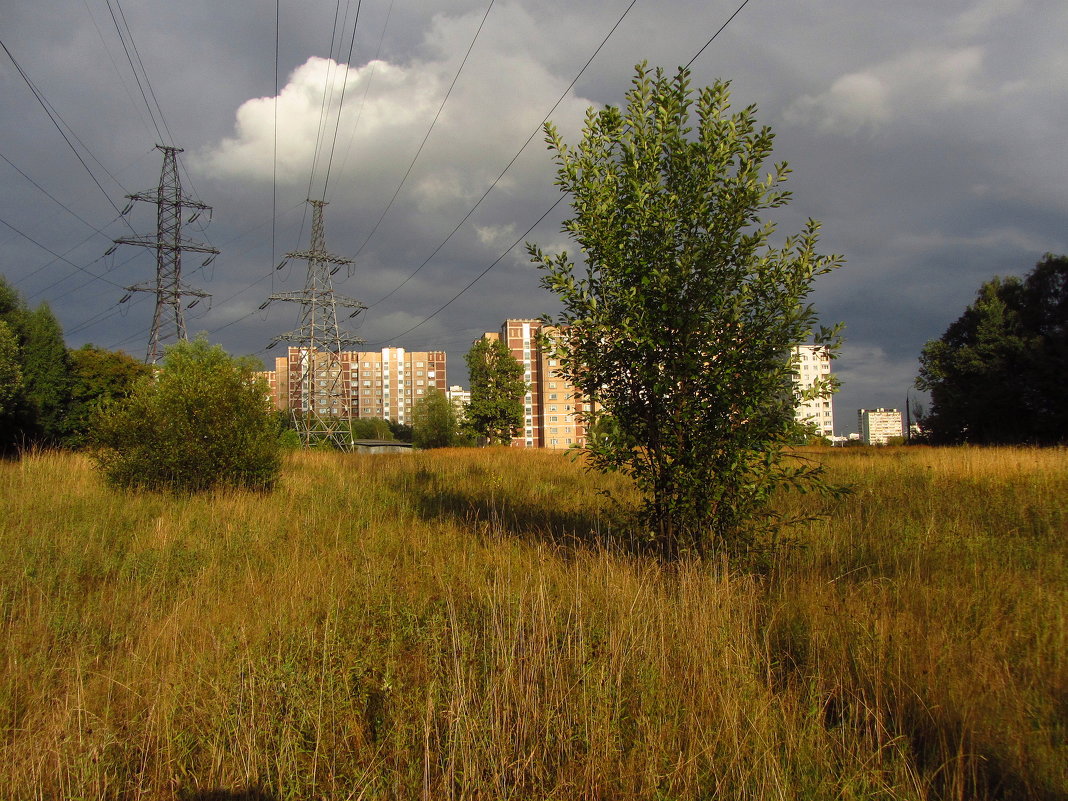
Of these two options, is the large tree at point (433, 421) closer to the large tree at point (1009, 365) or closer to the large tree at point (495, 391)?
the large tree at point (495, 391)

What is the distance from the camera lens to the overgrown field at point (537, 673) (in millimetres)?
2686

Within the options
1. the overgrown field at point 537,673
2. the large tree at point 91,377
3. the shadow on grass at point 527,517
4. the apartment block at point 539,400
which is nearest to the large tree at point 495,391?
the large tree at point 91,377

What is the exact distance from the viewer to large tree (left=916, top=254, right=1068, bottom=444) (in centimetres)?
3550

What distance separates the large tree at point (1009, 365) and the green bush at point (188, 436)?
141 ft

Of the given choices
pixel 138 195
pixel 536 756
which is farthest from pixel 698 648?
pixel 138 195

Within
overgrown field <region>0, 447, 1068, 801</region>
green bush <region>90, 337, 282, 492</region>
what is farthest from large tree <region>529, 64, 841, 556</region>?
green bush <region>90, 337, 282, 492</region>

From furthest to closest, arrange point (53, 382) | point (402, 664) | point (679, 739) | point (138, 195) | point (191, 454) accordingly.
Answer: point (138, 195) < point (53, 382) < point (191, 454) < point (402, 664) < point (679, 739)

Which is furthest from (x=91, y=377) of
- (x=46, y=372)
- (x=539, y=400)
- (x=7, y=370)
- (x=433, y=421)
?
(x=539, y=400)

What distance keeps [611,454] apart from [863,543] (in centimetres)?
347

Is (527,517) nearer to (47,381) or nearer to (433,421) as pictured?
(47,381)

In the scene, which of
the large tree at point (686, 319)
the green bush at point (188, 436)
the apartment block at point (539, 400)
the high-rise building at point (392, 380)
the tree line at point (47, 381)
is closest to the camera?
the large tree at point (686, 319)

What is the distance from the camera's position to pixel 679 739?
2.91 metres

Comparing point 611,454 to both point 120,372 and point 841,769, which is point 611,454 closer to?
point 841,769

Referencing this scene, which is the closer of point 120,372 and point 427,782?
point 427,782
